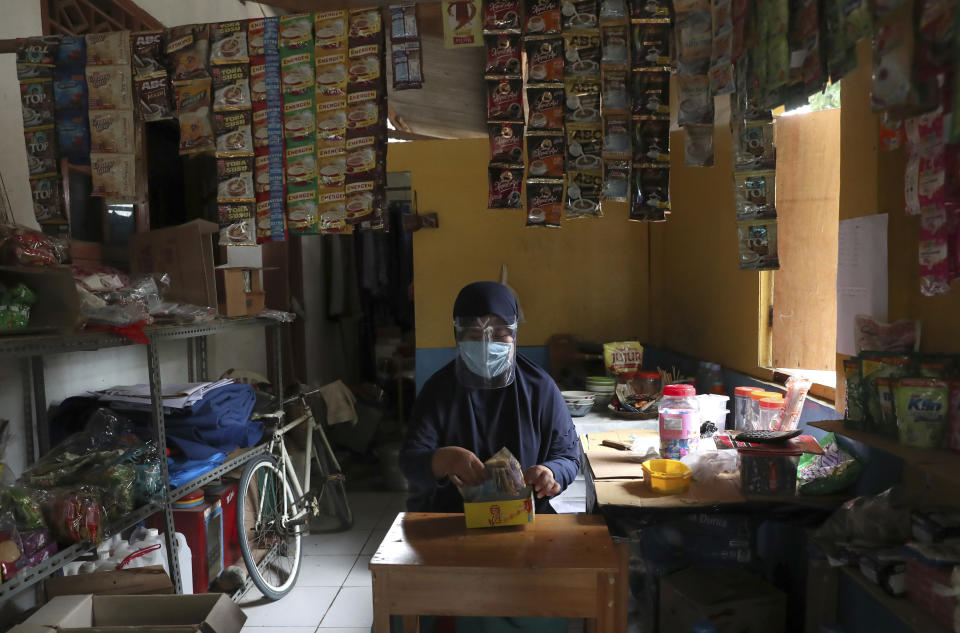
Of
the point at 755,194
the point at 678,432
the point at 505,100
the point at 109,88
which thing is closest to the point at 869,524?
the point at 678,432

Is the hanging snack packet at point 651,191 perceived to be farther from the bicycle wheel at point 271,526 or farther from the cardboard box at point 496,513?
the bicycle wheel at point 271,526

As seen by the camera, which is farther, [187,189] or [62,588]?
[187,189]

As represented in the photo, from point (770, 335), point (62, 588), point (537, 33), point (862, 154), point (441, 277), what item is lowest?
point (62, 588)

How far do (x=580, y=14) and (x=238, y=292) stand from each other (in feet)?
6.89

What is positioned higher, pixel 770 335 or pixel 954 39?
pixel 954 39

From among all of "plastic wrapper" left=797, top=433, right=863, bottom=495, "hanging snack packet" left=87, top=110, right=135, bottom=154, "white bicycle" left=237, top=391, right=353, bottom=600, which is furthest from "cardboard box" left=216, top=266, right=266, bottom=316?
"plastic wrapper" left=797, top=433, right=863, bottom=495

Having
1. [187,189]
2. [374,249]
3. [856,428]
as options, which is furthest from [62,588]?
[374,249]

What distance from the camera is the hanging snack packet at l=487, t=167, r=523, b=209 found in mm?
2197

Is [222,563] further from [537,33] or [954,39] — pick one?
[954,39]

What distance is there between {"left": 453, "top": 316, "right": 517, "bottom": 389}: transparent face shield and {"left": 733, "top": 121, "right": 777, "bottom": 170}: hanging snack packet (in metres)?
0.89

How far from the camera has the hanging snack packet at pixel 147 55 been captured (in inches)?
92.0

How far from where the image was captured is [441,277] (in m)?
4.56

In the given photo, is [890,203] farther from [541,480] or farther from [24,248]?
[24,248]

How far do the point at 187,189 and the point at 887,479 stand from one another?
3.91 m
